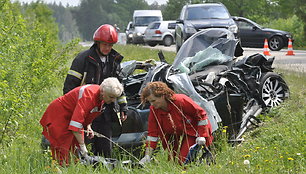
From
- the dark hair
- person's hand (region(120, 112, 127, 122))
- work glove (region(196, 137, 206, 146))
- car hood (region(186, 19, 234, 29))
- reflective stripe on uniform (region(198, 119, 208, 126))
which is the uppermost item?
the dark hair

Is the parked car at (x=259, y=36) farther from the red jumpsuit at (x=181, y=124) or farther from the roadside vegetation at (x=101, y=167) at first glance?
the red jumpsuit at (x=181, y=124)

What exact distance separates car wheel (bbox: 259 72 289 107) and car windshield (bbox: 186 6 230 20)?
8.72 m

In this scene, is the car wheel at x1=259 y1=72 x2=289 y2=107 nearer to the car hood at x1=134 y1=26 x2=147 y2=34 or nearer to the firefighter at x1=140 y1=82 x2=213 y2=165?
the firefighter at x1=140 y1=82 x2=213 y2=165

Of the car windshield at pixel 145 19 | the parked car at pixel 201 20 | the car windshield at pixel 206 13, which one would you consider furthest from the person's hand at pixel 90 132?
the car windshield at pixel 145 19

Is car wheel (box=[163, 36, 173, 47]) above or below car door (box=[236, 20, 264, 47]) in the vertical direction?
below

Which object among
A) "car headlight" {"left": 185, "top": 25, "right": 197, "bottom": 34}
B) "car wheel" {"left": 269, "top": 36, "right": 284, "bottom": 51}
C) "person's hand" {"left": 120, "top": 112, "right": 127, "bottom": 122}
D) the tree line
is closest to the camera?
"person's hand" {"left": 120, "top": 112, "right": 127, "bottom": 122}

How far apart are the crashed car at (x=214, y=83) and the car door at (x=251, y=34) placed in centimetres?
1445

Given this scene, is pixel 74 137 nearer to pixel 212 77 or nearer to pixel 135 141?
pixel 135 141

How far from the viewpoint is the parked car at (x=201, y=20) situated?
16.7 metres

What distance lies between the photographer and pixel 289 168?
5.12 m

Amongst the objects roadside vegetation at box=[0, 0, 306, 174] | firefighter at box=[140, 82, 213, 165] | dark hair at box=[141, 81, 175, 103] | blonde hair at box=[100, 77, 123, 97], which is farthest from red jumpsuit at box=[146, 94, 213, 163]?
blonde hair at box=[100, 77, 123, 97]

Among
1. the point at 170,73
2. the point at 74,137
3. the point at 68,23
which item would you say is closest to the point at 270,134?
the point at 170,73

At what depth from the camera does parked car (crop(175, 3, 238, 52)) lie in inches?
659

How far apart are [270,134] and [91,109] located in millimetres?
2922
